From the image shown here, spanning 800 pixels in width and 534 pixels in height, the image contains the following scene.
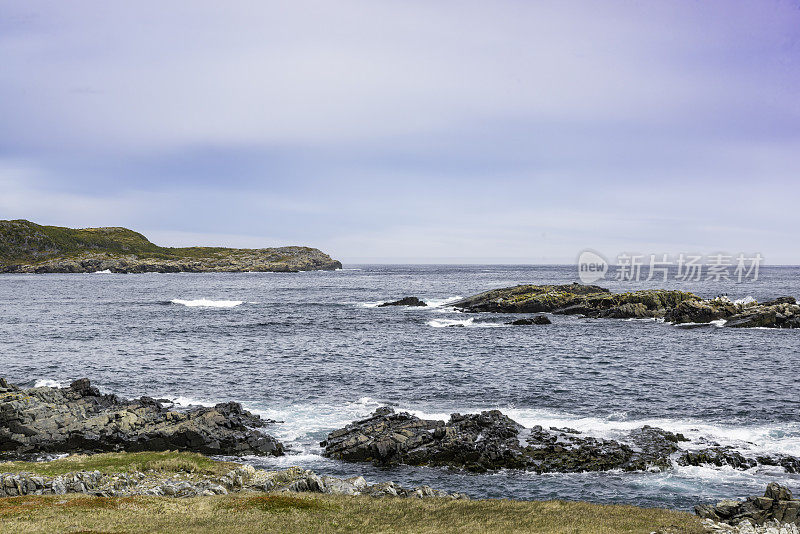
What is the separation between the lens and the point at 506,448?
33.2m

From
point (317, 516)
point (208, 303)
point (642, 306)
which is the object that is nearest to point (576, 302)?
point (642, 306)

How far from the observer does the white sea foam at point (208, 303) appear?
124m

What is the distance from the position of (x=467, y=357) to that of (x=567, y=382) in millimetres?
15137

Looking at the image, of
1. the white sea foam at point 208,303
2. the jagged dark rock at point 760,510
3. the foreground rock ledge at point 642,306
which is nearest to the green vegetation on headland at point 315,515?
the jagged dark rock at point 760,510

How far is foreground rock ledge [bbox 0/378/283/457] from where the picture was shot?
35031mm

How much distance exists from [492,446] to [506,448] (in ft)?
2.73

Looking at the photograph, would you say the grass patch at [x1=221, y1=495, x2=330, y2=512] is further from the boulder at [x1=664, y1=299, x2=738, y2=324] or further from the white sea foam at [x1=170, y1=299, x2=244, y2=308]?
the white sea foam at [x1=170, y1=299, x2=244, y2=308]

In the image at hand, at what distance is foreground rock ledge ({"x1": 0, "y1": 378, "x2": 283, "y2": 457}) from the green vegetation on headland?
10.2 meters

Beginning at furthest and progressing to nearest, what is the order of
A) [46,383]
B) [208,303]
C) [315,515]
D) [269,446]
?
[208,303] < [46,383] < [269,446] < [315,515]

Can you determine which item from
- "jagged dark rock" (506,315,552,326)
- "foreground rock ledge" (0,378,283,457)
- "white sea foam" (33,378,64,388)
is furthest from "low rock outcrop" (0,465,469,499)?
"jagged dark rock" (506,315,552,326)

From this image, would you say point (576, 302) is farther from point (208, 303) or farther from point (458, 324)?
point (208, 303)

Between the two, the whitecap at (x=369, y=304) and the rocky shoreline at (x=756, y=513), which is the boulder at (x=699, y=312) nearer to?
the whitecap at (x=369, y=304)

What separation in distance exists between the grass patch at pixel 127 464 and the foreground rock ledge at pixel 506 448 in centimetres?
732

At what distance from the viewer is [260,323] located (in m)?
94.6
